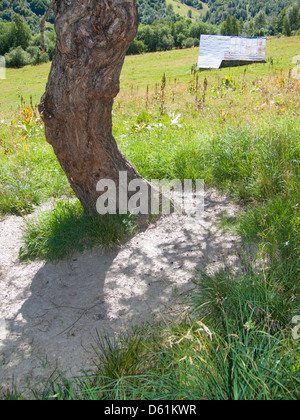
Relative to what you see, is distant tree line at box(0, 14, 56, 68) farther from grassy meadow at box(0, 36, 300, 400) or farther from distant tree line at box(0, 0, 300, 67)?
grassy meadow at box(0, 36, 300, 400)

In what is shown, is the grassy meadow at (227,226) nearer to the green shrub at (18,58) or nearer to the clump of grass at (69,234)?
the clump of grass at (69,234)

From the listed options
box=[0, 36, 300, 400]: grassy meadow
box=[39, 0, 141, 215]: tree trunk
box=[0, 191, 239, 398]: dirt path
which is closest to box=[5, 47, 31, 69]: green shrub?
box=[0, 36, 300, 400]: grassy meadow

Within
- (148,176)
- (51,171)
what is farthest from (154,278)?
(51,171)

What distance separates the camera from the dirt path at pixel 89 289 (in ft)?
8.90

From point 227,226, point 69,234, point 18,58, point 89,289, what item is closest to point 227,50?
point 227,226

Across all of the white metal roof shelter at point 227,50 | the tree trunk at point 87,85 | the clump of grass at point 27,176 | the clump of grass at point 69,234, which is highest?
the white metal roof shelter at point 227,50

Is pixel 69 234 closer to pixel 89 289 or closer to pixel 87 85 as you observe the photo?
pixel 89 289

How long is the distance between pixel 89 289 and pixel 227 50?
26.3 m

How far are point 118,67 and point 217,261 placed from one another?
2334mm

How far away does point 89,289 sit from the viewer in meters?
3.51

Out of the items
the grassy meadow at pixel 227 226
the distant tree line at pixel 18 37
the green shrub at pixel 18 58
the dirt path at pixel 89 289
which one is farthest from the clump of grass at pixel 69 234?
the distant tree line at pixel 18 37

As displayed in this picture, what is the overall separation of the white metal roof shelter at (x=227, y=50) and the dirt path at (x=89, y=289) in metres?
24.5

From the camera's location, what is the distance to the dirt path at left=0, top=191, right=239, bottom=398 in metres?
2.71
